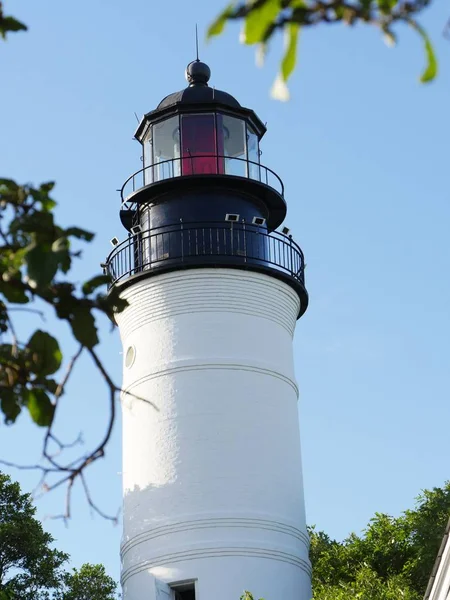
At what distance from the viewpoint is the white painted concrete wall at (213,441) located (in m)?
20.1

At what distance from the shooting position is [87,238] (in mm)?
3949

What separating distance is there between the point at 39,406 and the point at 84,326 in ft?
1.31

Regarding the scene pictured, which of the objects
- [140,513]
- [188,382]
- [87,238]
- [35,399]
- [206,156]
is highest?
[206,156]

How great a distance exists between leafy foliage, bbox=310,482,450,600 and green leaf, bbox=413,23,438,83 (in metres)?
18.5

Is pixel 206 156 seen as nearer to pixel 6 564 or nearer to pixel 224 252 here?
pixel 224 252

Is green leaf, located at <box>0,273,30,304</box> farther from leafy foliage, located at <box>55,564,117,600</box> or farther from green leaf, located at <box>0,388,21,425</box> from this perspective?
leafy foliage, located at <box>55,564,117,600</box>

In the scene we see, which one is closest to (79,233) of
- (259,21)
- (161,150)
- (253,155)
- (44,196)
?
(44,196)

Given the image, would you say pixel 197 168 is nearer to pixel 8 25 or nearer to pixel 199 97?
pixel 199 97

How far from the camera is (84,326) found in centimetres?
396

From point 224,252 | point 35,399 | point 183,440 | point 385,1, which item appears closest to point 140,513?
point 183,440

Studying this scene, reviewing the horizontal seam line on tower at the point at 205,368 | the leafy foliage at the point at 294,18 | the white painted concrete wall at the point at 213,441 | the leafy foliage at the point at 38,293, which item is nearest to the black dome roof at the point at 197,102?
the white painted concrete wall at the point at 213,441

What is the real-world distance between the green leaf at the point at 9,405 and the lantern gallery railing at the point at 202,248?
17533 millimetres

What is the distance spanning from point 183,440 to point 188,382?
999 millimetres

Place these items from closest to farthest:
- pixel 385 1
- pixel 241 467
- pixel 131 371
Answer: pixel 385 1
pixel 241 467
pixel 131 371
